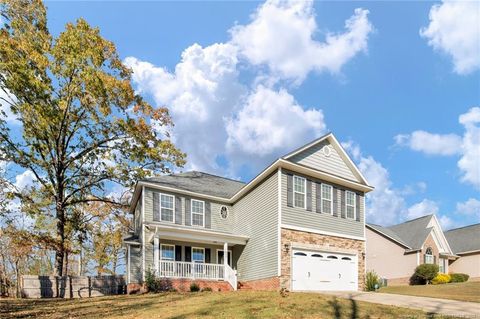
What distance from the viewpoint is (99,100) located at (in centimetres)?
2189

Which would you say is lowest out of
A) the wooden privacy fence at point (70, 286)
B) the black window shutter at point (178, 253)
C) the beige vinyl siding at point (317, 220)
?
the wooden privacy fence at point (70, 286)

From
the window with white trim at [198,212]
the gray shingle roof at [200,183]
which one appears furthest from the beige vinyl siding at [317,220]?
the window with white trim at [198,212]

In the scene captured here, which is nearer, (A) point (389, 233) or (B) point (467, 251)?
(A) point (389, 233)

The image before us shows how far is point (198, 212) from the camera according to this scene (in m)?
22.2

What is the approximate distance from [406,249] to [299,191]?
1630cm

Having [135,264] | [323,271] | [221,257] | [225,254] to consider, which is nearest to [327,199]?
[323,271]

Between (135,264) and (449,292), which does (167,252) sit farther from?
(449,292)

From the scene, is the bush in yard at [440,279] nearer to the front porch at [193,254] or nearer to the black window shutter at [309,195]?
the black window shutter at [309,195]

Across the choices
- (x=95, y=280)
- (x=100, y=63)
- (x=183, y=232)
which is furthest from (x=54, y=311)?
(x=100, y=63)

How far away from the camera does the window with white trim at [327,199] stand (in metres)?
20.4

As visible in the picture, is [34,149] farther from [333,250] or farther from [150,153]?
[333,250]

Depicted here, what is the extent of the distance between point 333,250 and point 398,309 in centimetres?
824

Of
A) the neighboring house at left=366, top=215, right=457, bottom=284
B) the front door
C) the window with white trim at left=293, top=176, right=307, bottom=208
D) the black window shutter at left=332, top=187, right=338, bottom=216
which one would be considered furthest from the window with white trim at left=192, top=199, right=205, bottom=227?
the neighboring house at left=366, top=215, right=457, bottom=284

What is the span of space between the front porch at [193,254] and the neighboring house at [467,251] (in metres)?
23.4
